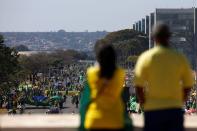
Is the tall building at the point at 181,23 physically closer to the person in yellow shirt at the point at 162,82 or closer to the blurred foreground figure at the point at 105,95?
the person in yellow shirt at the point at 162,82

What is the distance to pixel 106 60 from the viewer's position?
4445 millimetres

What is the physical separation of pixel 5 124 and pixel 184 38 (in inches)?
4503

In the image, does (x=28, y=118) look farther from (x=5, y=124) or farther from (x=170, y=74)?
(x=170, y=74)

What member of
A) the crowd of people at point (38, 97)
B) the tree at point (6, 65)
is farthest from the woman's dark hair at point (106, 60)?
the tree at point (6, 65)

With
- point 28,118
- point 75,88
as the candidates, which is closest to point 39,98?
point 75,88

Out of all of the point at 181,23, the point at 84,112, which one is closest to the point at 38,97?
the point at 84,112

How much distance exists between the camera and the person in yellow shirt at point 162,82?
4520 millimetres

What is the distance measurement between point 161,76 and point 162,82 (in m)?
0.04

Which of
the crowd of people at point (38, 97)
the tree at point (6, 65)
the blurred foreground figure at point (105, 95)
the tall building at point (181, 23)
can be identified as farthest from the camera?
the tall building at point (181, 23)

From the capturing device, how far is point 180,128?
4539 millimetres

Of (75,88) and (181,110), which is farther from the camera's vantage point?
(75,88)

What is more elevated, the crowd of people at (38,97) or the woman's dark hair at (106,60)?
the woman's dark hair at (106,60)

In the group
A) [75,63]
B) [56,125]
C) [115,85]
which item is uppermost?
[115,85]

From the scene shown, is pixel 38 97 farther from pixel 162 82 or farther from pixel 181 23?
pixel 181 23
